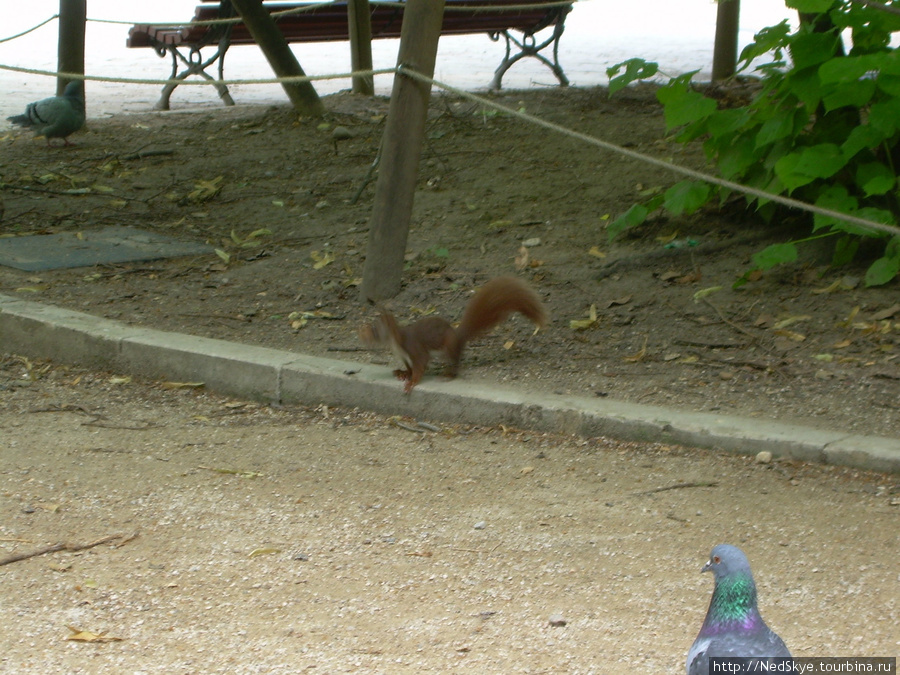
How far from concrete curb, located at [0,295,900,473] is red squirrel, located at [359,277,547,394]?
0.43 ft

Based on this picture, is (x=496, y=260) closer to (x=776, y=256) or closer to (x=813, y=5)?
(x=776, y=256)

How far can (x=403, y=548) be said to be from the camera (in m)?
2.92

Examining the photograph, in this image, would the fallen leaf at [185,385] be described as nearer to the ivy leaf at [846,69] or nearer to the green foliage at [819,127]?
the green foliage at [819,127]

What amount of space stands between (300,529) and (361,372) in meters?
1.27

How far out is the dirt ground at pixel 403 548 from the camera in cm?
239

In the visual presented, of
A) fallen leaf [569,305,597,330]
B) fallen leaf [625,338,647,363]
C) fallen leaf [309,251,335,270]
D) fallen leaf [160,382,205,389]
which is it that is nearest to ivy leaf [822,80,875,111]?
fallen leaf [625,338,647,363]

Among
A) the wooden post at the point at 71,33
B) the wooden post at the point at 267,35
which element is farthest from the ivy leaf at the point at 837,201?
the wooden post at the point at 71,33

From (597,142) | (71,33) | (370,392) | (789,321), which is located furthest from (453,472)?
(71,33)

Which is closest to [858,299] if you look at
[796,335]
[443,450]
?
[796,335]

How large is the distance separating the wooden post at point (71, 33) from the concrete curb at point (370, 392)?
172 inches

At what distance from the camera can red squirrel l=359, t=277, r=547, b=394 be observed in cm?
405

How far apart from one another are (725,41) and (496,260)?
438cm

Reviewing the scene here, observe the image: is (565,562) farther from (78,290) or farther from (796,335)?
(78,290)

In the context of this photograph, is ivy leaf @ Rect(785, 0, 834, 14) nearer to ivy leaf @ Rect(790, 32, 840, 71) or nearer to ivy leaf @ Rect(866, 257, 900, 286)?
ivy leaf @ Rect(790, 32, 840, 71)
